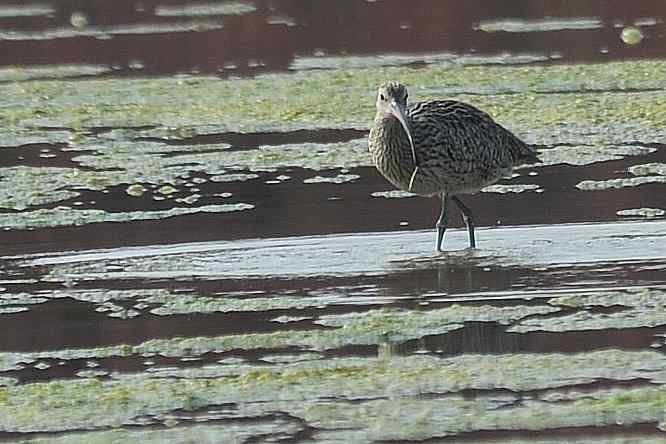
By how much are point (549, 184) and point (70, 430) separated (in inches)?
182

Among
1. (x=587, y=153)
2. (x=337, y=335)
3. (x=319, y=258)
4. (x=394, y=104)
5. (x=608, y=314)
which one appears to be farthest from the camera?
(x=587, y=153)

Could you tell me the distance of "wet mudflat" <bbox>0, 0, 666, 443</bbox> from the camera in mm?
6074

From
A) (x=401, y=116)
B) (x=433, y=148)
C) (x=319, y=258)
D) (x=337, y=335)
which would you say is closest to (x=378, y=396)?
(x=337, y=335)

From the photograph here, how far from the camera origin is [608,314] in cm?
712

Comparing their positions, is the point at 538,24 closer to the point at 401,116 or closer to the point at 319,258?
the point at 401,116

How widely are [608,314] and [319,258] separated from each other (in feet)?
5.62

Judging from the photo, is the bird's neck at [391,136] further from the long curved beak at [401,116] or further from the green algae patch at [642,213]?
the green algae patch at [642,213]

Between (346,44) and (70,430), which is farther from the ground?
(346,44)

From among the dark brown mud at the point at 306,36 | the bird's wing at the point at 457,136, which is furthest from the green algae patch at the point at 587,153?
the dark brown mud at the point at 306,36

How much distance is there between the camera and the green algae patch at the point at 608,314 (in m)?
6.95

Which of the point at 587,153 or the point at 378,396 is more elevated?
the point at 587,153

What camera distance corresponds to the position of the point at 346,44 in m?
16.8

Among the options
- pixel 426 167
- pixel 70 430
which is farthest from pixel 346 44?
pixel 70 430

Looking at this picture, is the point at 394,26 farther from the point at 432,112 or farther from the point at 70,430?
the point at 70,430
